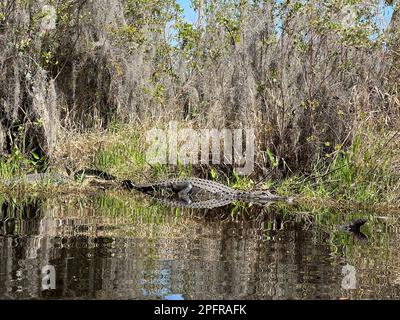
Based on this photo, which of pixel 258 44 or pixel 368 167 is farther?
pixel 258 44

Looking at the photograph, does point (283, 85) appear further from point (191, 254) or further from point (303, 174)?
point (191, 254)

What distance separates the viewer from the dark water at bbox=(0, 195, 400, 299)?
3502 millimetres

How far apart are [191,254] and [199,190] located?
4.63 m

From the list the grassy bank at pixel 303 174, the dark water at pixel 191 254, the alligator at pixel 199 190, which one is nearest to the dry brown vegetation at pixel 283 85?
the grassy bank at pixel 303 174

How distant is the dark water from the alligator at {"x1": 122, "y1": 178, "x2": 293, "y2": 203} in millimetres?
1355

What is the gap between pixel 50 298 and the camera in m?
3.21

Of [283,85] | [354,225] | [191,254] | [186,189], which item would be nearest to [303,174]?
[283,85]

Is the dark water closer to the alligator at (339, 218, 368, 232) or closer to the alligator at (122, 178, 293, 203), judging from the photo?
the alligator at (339, 218, 368, 232)

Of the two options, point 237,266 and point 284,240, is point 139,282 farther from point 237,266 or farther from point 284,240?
point 284,240

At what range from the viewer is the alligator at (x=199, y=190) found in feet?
27.9

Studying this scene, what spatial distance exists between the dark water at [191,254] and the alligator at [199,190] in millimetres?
1355
